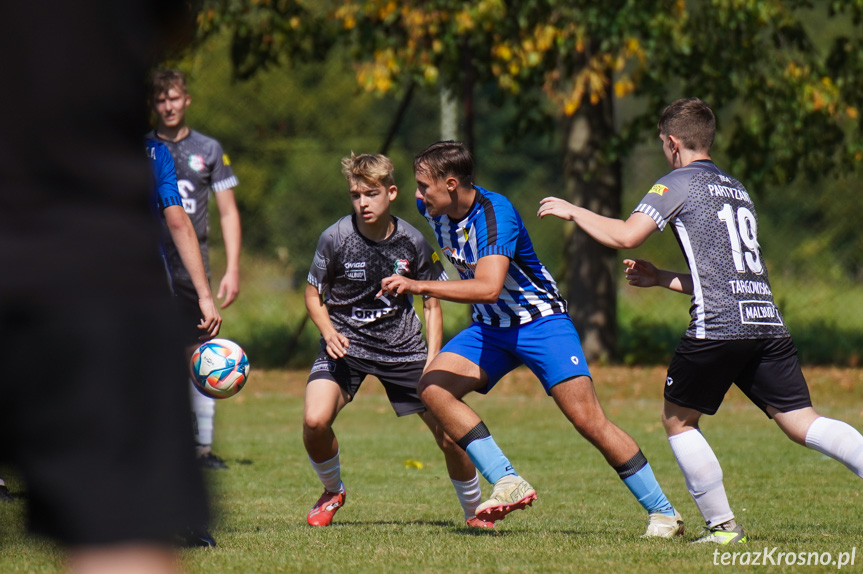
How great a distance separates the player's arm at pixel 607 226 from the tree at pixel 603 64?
23.3ft

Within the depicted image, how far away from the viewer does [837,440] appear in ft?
14.3

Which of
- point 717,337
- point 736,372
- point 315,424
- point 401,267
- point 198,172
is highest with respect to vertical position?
point 717,337

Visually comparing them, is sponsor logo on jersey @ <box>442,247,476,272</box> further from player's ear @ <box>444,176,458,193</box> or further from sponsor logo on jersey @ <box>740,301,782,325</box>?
sponsor logo on jersey @ <box>740,301,782,325</box>

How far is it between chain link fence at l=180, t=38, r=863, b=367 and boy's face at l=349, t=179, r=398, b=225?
723cm

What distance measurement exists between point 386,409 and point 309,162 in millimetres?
8093

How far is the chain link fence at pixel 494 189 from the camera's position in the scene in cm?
1422

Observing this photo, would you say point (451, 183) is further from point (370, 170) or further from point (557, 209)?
point (557, 209)

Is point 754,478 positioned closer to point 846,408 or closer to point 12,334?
point 846,408

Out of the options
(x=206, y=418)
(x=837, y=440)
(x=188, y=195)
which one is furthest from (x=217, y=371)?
(x=837, y=440)

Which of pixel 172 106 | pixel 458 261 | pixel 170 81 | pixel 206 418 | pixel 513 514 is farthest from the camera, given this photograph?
pixel 206 418

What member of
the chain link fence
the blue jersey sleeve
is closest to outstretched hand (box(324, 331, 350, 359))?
the blue jersey sleeve

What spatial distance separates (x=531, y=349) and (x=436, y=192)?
88 cm

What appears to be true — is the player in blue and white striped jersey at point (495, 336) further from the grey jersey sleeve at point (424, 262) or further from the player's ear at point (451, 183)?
the grey jersey sleeve at point (424, 262)

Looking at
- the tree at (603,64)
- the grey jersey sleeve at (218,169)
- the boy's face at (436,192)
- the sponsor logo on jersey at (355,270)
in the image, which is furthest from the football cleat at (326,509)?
the tree at (603,64)
